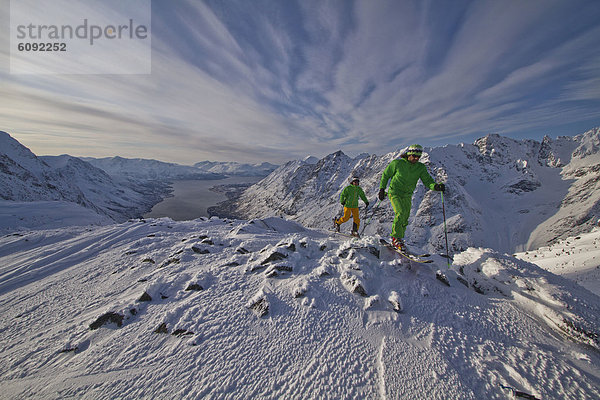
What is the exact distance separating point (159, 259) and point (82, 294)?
2.04 m

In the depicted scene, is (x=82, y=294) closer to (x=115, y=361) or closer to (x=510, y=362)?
(x=115, y=361)

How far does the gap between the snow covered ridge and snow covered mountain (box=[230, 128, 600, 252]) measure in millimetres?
76896

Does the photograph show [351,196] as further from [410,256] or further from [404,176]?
[410,256]

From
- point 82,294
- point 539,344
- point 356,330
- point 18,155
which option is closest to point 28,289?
point 82,294

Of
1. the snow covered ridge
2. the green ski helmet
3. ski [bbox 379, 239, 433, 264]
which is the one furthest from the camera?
the green ski helmet

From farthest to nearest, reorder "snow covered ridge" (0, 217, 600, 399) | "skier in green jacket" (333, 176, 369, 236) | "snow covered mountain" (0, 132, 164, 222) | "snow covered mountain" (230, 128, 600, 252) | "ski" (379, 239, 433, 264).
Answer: "snow covered mountain" (230, 128, 600, 252) < "snow covered mountain" (0, 132, 164, 222) < "skier in green jacket" (333, 176, 369, 236) < "ski" (379, 239, 433, 264) < "snow covered ridge" (0, 217, 600, 399)

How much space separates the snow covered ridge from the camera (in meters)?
3.08

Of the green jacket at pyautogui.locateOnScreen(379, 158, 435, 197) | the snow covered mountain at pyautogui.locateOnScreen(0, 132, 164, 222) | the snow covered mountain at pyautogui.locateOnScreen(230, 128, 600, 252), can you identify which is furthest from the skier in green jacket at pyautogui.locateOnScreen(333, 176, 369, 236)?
the snow covered mountain at pyautogui.locateOnScreen(0, 132, 164, 222)

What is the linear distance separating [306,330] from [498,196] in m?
187

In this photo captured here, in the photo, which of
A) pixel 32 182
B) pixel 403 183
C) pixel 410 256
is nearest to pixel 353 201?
pixel 403 183

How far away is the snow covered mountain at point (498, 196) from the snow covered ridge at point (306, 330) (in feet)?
252

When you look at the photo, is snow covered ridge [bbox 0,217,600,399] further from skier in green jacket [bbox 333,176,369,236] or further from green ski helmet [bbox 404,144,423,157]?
skier in green jacket [bbox 333,176,369,236]

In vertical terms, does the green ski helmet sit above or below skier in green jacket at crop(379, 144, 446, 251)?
above

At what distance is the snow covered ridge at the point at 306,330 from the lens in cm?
308
